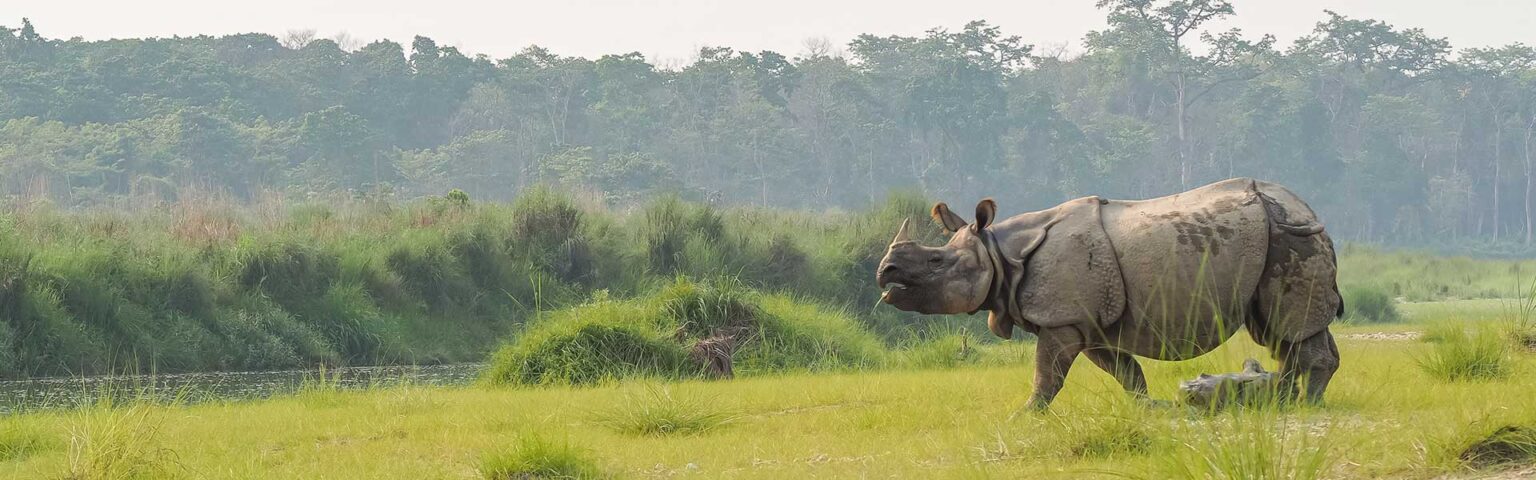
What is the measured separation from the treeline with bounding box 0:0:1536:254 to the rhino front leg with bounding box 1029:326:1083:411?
4164cm

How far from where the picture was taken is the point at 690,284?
14.7m

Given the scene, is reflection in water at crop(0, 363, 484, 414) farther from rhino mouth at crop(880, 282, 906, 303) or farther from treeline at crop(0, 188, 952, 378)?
rhino mouth at crop(880, 282, 906, 303)

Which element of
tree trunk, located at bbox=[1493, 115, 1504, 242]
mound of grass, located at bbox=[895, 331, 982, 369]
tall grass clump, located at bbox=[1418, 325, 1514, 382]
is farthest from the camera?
tree trunk, located at bbox=[1493, 115, 1504, 242]

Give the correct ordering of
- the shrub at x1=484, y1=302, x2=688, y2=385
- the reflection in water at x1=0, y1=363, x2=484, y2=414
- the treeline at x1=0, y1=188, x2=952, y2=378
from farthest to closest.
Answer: the treeline at x1=0, y1=188, x2=952, y2=378 → the reflection in water at x1=0, y1=363, x2=484, y2=414 → the shrub at x1=484, y1=302, x2=688, y2=385

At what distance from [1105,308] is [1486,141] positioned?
71.3 m

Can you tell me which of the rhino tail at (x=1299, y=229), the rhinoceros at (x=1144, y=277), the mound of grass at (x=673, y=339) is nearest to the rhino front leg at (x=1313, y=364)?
the rhinoceros at (x=1144, y=277)

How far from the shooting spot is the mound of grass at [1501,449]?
19.2 feet

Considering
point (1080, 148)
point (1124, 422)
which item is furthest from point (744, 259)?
point (1080, 148)

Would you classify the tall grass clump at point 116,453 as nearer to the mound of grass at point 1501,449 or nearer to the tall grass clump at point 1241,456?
the tall grass clump at point 1241,456

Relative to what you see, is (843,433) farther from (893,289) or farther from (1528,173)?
(1528,173)

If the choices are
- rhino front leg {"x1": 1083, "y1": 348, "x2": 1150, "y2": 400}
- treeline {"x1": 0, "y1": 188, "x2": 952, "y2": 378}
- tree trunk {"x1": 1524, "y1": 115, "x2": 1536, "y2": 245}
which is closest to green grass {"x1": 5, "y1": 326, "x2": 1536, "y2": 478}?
rhino front leg {"x1": 1083, "y1": 348, "x2": 1150, "y2": 400}

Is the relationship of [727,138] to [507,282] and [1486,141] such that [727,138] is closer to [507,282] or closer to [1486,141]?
[1486,141]

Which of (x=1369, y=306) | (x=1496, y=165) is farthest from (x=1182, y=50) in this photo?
(x=1369, y=306)

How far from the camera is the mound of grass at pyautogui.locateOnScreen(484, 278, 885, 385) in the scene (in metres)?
12.8
